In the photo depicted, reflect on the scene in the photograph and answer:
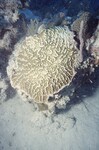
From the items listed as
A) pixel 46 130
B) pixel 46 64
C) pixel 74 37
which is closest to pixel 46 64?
pixel 46 64

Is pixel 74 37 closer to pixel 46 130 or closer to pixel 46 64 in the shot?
pixel 46 64

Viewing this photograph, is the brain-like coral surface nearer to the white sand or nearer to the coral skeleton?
the coral skeleton

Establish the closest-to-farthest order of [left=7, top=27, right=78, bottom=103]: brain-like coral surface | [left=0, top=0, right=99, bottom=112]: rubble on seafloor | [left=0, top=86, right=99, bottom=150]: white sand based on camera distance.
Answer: [left=7, top=27, right=78, bottom=103]: brain-like coral surface, [left=0, top=0, right=99, bottom=112]: rubble on seafloor, [left=0, top=86, right=99, bottom=150]: white sand

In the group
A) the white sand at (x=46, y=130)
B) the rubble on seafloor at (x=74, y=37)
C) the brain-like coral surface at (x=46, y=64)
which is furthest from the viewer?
the white sand at (x=46, y=130)

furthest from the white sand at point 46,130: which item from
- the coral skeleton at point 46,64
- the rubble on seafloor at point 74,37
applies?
the coral skeleton at point 46,64

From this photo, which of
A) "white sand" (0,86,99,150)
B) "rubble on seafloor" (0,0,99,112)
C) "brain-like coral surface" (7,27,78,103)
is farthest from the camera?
"white sand" (0,86,99,150)

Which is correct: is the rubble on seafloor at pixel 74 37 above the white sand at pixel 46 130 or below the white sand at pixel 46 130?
above

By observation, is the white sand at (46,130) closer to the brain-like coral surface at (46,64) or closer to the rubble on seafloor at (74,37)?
the rubble on seafloor at (74,37)

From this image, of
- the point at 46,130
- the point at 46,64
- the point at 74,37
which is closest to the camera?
the point at 46,64

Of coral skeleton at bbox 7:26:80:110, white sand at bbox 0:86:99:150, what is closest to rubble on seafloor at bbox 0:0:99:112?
coral skeleton at bbox 7:26:80:110
